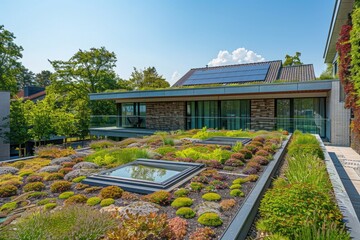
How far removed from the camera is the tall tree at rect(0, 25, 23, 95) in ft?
81.9

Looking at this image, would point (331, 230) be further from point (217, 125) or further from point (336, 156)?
point (217, 125)

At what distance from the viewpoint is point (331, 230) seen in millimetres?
2514

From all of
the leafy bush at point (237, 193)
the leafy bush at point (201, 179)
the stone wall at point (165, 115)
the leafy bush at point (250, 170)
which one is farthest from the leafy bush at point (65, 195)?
the stone wall at point (165, 115)

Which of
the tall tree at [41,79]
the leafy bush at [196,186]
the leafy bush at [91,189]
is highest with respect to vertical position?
the tall tree at [41,79]

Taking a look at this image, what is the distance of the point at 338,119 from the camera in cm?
1223

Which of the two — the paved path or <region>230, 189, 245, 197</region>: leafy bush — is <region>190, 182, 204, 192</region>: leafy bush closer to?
<region>230, 189, 245, 197</region>: leafy bush

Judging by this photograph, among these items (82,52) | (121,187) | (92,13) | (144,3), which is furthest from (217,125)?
(82,52)

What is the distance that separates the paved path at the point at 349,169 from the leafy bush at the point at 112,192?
4.32 m

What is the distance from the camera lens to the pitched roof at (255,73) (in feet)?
60.4

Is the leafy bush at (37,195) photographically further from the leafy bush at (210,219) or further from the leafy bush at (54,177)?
the leafy bush at (210,219)

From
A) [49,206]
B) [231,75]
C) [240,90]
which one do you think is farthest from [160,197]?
[231,75]

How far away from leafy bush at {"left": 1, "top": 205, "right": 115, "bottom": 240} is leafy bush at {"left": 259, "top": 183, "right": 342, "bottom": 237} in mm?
1925

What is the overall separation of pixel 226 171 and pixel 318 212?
3192 mm

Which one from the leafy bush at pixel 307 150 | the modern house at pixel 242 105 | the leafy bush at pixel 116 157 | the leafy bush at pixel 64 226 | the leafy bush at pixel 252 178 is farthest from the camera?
the modern house at pixel 242 105
